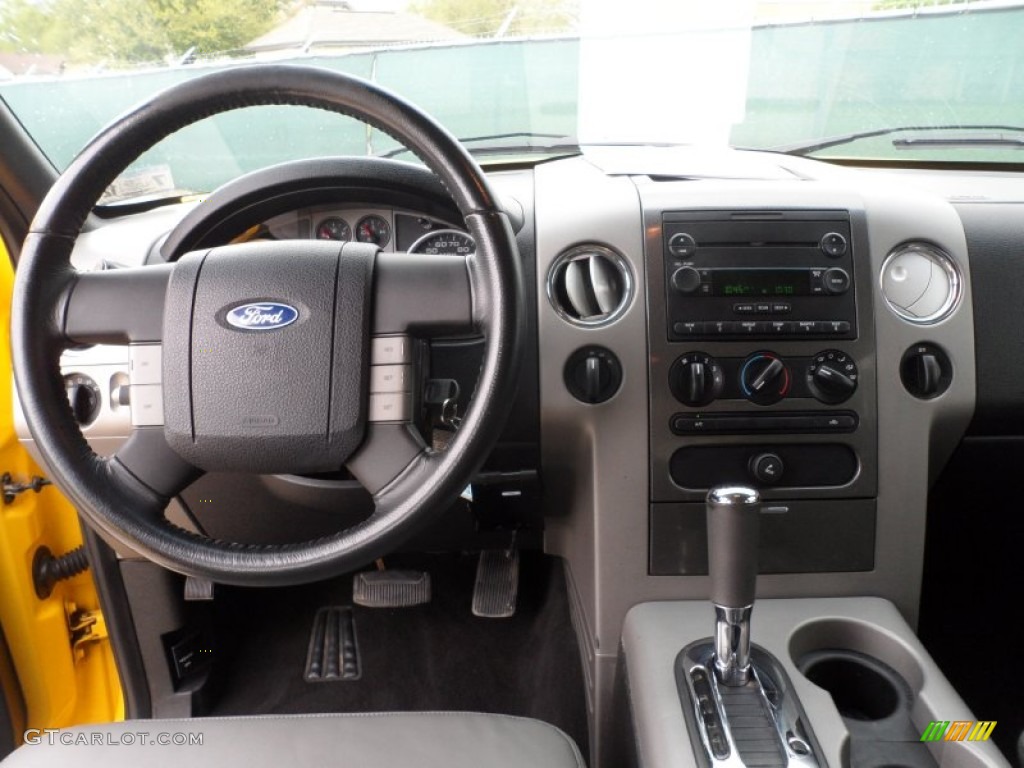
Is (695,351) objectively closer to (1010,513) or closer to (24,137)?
(1010,513)

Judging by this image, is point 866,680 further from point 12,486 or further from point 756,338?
point 12,486

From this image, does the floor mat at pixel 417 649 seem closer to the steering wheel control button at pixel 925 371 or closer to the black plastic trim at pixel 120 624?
the black plastic trim at pixel 120 624

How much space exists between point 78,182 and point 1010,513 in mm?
1525

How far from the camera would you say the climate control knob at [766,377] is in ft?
3.72

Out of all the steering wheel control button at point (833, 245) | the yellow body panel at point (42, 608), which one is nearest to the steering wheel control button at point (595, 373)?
the steering wheel control button at point (833, 245)

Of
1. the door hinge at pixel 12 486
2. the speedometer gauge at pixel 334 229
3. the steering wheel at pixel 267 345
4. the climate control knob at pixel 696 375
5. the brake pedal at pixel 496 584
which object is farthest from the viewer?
the brake pedal at pixel 496 584

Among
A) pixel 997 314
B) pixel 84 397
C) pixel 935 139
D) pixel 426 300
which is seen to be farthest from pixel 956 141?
pixel 84 397

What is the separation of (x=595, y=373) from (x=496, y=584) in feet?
2.52

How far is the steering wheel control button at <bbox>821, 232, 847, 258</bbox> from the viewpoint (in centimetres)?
115

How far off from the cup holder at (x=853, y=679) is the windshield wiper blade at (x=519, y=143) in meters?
0.94

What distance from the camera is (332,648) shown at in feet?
5.80

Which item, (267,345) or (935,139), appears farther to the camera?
(935,139)

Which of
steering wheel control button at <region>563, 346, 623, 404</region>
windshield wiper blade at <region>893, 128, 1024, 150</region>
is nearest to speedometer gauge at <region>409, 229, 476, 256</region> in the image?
steering wheel control button at <region>563, 346, 623, 404</region>

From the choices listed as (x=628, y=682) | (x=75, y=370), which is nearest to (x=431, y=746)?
(x=628, y=682)
